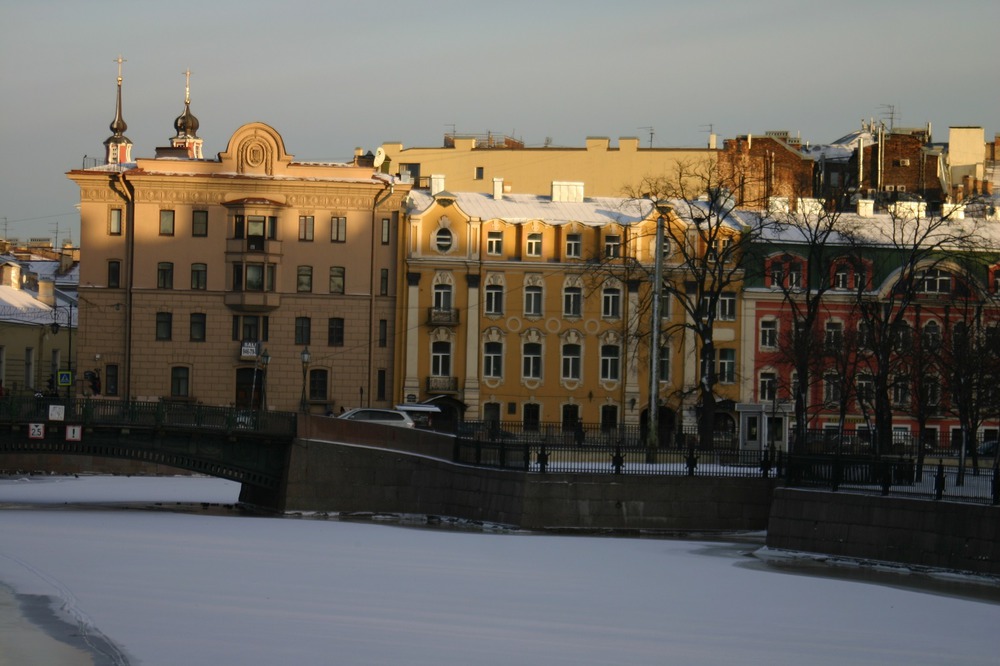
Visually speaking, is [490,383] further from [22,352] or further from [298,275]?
[22,352]

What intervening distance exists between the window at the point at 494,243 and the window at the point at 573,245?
294cm

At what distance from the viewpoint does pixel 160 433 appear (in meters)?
49.2

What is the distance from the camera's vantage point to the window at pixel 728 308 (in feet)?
237

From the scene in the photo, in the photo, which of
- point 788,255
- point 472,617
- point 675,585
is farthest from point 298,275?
point 472,617

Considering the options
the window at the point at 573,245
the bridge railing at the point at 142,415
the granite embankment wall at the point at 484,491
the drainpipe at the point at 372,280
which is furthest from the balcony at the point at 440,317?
the bridge railing at the point at 142,415

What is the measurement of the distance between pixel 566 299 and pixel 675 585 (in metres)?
41.2

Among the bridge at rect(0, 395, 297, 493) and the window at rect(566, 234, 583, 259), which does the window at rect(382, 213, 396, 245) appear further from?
the bridge at rect(0, 395, 297, 493)

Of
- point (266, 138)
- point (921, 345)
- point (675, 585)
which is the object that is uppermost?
point (266, 138)

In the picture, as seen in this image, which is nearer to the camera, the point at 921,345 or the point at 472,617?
the point at 472,617

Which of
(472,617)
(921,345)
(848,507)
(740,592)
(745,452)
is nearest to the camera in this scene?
(472,617)

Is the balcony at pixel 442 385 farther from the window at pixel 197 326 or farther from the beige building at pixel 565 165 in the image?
the beige building at pixel 565 165

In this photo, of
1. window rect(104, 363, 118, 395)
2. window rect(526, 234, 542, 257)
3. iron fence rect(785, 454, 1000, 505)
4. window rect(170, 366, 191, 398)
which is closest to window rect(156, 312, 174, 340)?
window rect(170, 366, 191, 398)

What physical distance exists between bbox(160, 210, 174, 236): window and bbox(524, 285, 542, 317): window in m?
15.1

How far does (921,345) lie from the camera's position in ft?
179
